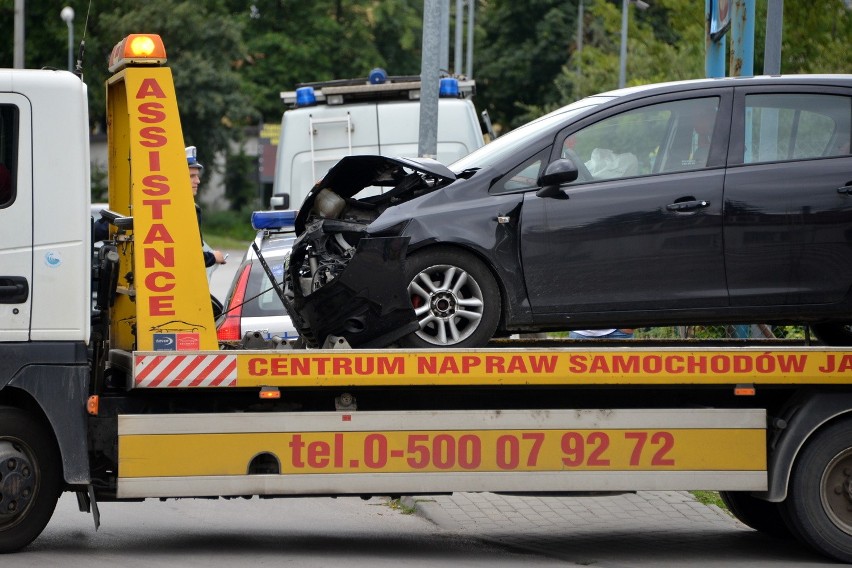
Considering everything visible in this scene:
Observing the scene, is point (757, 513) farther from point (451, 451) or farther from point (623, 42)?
point (623, 42)

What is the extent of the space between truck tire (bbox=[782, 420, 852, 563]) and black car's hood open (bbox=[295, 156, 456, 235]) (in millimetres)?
2428

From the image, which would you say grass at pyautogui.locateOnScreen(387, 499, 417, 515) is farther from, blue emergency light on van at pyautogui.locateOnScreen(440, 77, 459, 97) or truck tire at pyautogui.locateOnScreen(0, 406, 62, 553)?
blue emergency light on van at pyautogui.locateOnScreen(440, 77, 459, 97)

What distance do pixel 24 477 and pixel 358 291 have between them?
75.8 inches

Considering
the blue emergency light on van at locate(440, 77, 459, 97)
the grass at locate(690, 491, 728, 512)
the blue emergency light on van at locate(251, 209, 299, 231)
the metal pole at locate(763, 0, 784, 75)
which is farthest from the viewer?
the blue emergency light on van at locate(440, 77, 459, 97)

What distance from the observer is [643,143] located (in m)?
7.66

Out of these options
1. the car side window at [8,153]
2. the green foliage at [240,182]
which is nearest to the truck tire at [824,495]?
the car side window at [8,153]

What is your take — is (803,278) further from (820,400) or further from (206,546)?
(206,546)

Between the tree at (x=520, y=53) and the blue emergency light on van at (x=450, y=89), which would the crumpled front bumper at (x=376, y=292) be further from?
the tree at (x=520, y=53)

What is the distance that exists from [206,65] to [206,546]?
42.2 meters

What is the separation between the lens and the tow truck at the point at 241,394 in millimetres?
7047

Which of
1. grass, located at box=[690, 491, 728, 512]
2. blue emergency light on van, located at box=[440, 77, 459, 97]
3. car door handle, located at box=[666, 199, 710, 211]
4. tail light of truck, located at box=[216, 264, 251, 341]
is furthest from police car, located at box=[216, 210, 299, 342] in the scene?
blue emergency light on van, located at box=[440, 77, 459, 97]

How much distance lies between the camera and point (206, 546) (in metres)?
7.85

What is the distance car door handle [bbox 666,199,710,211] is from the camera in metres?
7.50

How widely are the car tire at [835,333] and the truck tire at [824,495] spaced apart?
0.88 metres
